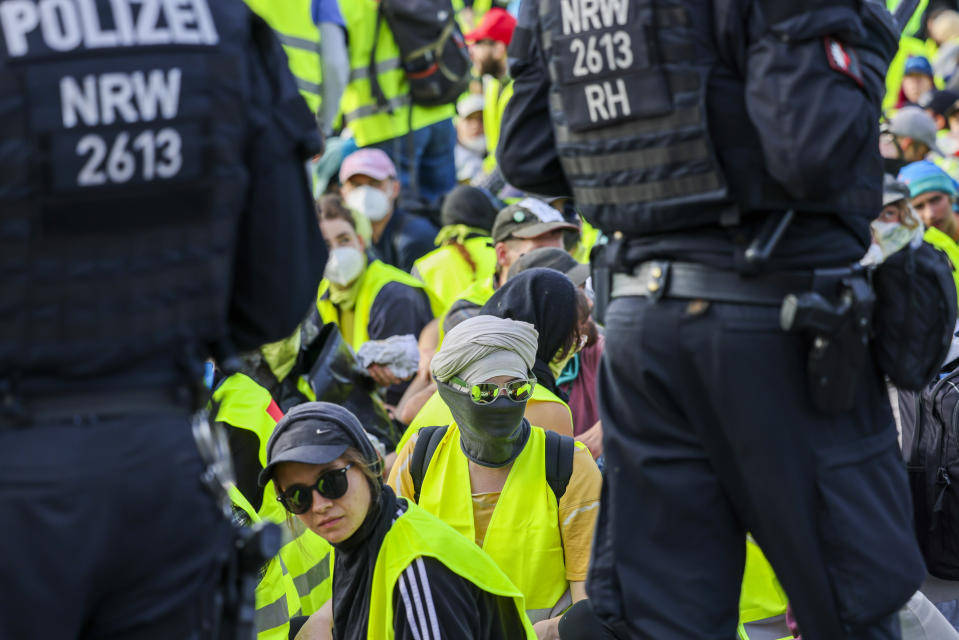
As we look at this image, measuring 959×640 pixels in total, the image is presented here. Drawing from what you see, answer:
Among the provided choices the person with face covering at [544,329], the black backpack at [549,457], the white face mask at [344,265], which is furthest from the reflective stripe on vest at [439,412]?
the white face mask at [344,265]

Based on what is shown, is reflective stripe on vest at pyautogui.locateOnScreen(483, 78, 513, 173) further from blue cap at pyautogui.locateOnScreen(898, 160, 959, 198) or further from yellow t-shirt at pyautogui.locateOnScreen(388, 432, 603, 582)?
yellow t-shirt at pyautogui.locateOnScreen(388, 432, 603, 582)

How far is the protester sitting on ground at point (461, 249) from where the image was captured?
790cm

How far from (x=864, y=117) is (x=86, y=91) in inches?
60.3

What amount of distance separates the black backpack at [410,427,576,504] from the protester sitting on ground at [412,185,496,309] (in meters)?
2.92

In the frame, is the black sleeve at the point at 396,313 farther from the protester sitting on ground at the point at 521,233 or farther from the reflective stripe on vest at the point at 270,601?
the reflective stripe on vest at the point at 270,601

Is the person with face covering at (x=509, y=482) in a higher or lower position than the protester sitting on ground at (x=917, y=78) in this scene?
higher

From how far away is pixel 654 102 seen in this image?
283cm

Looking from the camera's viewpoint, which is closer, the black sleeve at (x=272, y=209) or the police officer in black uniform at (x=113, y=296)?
the police officer in black uniform at (x=113, y=296)

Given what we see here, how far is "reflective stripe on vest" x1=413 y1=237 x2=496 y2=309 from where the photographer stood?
787 cm

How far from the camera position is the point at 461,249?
807 centimetres

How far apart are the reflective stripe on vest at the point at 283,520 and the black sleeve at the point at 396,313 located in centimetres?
180

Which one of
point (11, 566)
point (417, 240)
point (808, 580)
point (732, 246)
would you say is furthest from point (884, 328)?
point (417, 240)

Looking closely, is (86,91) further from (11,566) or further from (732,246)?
(732,246)

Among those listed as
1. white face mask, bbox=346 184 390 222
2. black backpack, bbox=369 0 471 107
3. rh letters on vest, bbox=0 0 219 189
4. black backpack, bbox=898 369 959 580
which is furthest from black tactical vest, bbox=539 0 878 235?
black backpack, bbox=369 0 471 107
